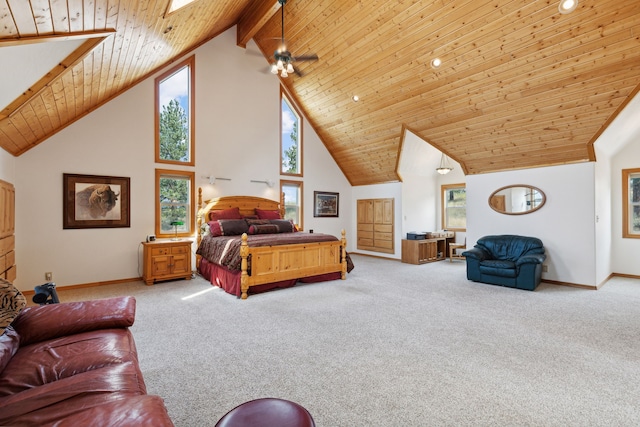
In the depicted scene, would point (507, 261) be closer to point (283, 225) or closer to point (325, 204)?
point (283, 225)

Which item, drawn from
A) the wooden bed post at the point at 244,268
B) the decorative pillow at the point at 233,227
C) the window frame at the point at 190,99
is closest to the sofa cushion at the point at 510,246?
the wooden bed post at the point at 244,268

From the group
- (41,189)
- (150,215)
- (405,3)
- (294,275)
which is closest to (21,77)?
(41,189)

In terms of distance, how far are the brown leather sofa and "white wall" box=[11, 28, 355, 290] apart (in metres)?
3.56

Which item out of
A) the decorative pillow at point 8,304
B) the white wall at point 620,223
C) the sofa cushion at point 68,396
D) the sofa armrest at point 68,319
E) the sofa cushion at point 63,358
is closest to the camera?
the sofa cushion at point 68,396

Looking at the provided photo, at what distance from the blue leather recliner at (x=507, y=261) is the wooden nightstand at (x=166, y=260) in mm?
5169

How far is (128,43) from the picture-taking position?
368 centimetres

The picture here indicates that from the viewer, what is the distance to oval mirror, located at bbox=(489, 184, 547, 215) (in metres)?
5.73

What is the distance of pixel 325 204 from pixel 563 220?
17.3ft

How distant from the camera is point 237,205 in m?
6.76

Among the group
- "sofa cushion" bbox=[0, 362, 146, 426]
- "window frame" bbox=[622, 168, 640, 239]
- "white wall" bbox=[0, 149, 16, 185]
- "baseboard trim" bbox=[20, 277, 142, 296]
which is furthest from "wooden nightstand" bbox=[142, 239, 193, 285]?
"window frame" bbox=[622, 168, 640, 239]

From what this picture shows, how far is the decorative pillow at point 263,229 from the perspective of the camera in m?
5.81

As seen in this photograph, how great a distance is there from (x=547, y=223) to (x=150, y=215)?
7355 millimetres

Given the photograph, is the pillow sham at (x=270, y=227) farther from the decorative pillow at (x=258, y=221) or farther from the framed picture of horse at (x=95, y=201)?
the framed picture of horse at (x=95, y=201)

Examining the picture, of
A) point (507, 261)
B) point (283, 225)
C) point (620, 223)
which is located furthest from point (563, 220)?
point (283, 225)
